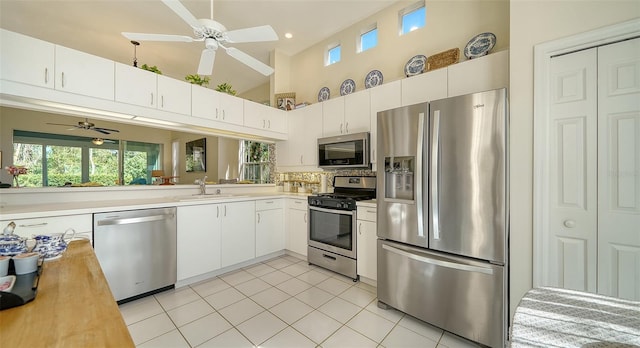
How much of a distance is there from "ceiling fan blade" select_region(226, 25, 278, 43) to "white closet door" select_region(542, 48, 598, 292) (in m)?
2.12

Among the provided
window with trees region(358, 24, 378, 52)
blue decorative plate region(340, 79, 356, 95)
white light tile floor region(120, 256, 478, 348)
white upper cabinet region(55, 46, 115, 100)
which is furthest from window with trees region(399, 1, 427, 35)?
white upper cabinet region(55, 46, 115, 100)

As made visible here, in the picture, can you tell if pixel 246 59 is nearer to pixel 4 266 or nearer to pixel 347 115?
pixel 347 115

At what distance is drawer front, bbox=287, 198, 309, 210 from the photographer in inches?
134

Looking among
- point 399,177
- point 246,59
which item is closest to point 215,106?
point 246,59

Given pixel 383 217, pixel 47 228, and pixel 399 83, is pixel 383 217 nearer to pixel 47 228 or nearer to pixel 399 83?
pixel 399 83

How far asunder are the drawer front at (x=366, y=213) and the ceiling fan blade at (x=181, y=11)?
89.7 inches

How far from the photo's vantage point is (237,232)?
3.07 metres

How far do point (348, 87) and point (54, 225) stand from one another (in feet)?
11.8

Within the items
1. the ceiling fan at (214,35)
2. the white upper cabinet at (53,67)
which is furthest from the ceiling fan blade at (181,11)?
the white upper cabinet at (53,67)

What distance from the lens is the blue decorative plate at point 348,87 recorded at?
3.66 meters

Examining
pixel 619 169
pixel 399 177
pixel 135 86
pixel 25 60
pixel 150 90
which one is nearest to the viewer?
pixel 619 169

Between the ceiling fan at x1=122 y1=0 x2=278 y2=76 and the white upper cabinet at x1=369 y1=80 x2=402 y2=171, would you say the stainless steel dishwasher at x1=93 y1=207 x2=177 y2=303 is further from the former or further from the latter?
the white upper cabinet at x1=369 y1=80 x2=402 y2=171

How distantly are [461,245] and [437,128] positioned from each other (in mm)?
921

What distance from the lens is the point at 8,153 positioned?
445 centimetres
